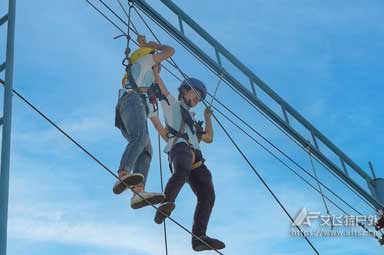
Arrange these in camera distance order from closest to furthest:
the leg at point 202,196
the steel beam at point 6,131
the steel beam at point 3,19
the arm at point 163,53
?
1. the steel beam at point 6,131
2. the steel beam at point 3,19
3. the leg at point 202,196
4. the arm at point 163,53

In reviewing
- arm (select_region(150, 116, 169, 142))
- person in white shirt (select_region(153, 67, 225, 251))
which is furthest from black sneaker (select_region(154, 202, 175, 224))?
arm (select_region(150, 116, 169, 142))

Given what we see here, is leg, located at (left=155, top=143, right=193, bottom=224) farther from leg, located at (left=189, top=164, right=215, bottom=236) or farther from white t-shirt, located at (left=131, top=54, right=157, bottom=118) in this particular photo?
white t-shirt, located at (left=131, top=54, right=157, bottom=118)

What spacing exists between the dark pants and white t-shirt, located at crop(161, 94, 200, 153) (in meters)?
0.10

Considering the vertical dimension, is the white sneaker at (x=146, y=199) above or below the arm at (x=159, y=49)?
below

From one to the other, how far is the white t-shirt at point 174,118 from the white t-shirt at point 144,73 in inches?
8.7

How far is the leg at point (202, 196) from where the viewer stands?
474cm

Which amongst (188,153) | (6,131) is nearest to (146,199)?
(188,153)

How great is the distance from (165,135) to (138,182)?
3.03 feet

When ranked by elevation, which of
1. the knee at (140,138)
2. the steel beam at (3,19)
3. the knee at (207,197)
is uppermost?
the steel beam at (3,19)

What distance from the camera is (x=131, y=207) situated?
4285mm

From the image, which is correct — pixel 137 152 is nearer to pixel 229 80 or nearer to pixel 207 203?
pixel 207 203

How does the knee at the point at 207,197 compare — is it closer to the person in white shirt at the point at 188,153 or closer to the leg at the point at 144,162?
the person in white shirt at the point at 188,153

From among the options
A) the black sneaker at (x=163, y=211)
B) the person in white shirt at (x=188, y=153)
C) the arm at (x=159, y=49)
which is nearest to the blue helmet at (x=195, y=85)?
the person in white shirt at (x=188, y=153)

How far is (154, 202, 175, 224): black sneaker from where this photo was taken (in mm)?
4383
